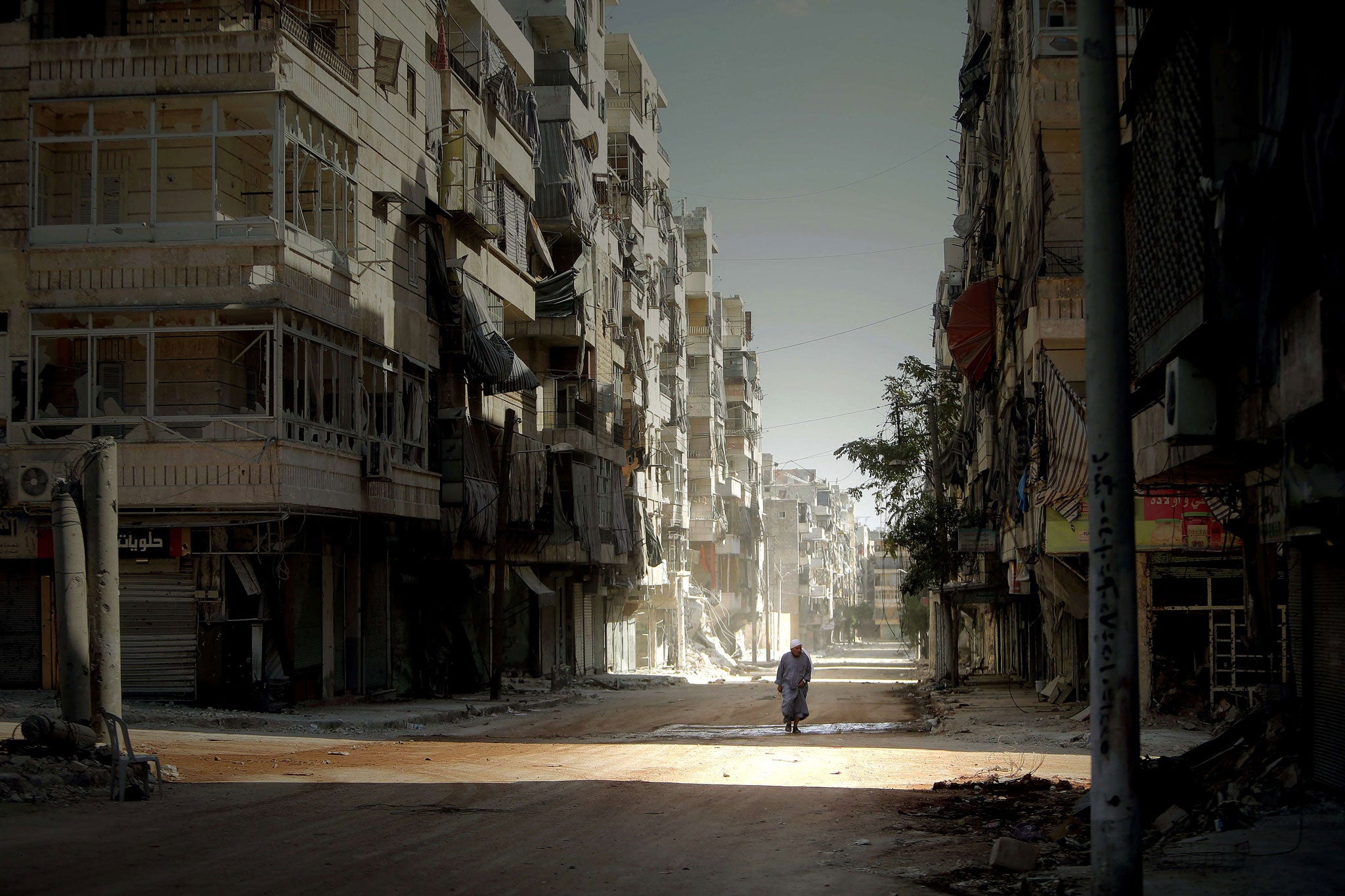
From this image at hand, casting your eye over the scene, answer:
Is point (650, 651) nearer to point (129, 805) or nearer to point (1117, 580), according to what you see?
point (129, 805)

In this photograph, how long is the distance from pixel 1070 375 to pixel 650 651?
4095 centimetres

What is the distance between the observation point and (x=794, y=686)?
22.3m

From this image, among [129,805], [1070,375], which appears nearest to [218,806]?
[129,805]

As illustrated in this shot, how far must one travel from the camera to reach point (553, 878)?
337 inches

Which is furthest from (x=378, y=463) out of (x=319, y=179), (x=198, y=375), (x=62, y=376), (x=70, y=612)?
(x=70, y=612)

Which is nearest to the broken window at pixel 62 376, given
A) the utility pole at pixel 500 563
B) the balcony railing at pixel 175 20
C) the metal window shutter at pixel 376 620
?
the balcony railing at pixel 175 20

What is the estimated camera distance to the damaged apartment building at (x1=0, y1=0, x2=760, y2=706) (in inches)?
862

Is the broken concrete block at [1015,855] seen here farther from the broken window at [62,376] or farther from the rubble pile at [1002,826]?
the broken window at [62,376]

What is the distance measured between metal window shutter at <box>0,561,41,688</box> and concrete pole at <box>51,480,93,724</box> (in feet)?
37.6

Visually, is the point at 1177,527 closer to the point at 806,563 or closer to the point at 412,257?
the point at 412,257

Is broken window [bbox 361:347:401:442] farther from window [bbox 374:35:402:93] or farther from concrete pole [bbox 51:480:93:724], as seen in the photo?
concrete pole [bbox 51:480:93:724]

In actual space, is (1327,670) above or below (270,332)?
below

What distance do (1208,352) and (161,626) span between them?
19251 millimetres

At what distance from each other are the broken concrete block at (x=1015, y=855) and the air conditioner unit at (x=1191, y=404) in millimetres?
3302
